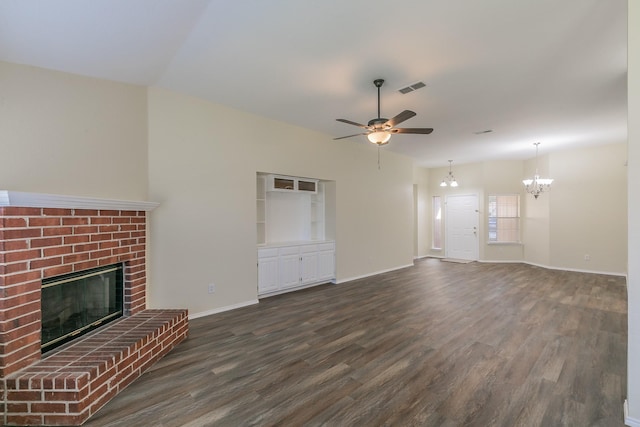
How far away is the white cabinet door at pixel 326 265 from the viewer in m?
5.56

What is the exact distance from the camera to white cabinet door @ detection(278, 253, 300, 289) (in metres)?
4.95

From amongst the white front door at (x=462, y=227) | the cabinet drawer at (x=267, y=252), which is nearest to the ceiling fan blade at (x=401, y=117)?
the cabinet drawer at (x=267, y=252)

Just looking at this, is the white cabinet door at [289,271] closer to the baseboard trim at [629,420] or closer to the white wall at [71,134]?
the white wall at [71,134]

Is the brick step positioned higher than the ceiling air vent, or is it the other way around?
the ceiling air vent

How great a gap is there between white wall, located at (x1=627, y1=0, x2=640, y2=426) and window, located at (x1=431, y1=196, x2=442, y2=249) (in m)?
7.85

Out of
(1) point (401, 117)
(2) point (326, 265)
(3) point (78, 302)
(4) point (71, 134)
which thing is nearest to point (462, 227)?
(2) point (326, 265)

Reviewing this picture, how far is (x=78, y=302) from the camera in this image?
2.64 m

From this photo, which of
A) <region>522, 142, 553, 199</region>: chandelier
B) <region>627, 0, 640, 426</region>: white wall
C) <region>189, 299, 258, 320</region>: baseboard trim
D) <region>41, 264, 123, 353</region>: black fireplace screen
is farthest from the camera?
<region>522, 142, 553, 199</region>: chandelier

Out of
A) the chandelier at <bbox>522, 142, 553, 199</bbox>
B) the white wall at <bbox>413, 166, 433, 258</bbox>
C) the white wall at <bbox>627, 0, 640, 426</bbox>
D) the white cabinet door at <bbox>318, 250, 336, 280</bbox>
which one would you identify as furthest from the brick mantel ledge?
the chandelier at <bbox>522, 142, 553, 199</bbox>

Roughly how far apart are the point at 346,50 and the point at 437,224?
8035 millimetres

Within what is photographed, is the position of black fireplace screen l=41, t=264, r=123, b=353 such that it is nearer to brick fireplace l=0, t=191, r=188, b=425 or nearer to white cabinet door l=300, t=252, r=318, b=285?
brick fireplace l=0, t=191, r=188, b=425

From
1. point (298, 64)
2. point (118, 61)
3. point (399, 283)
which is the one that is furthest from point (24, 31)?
point (399, 283)

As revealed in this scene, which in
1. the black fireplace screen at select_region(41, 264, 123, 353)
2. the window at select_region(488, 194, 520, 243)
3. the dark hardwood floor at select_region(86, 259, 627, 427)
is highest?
the window at select_region(488, 194, 520, 243)

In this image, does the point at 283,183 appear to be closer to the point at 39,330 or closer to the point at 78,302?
the point at 78,302
